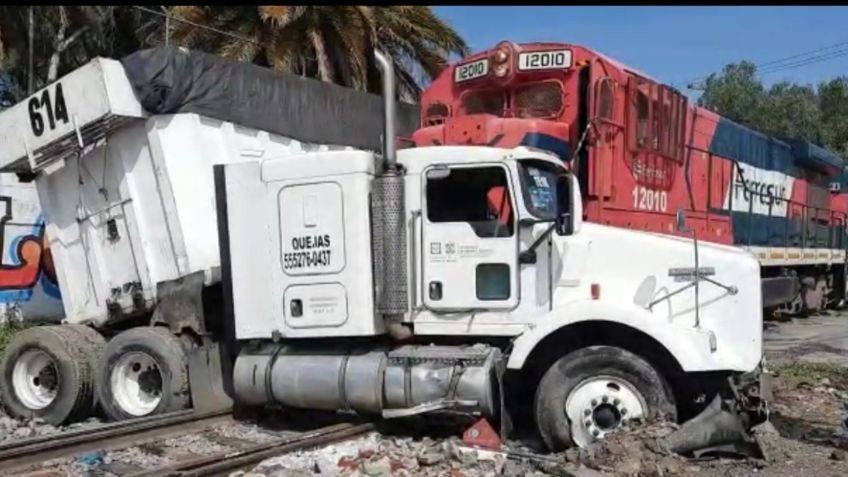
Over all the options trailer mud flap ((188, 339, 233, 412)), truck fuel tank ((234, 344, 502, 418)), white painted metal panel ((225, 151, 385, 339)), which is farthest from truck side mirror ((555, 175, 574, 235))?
trailer mud flap ((188, 339, 233, 412))

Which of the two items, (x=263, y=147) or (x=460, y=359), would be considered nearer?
(x=460, y=359)

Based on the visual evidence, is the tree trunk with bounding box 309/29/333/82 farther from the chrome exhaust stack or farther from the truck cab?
the chrome exhaust stack

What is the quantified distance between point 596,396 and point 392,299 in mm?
1893

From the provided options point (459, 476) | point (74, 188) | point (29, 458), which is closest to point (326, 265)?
point (459, 476)

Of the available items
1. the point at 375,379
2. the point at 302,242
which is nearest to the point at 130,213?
the point at 302,242

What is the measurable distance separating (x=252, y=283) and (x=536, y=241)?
8.76 ft

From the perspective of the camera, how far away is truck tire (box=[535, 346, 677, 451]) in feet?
22.1

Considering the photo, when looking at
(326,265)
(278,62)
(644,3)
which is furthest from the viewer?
(278,62)

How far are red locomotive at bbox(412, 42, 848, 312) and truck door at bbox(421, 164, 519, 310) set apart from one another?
3.13 feet

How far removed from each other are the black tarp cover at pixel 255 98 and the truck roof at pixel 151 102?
10 millimetres

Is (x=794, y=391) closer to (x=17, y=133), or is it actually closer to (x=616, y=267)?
(x=616, y=267)

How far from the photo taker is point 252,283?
823cm

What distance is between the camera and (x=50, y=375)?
939 cm

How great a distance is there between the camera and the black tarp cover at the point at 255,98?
9148 millimetres
